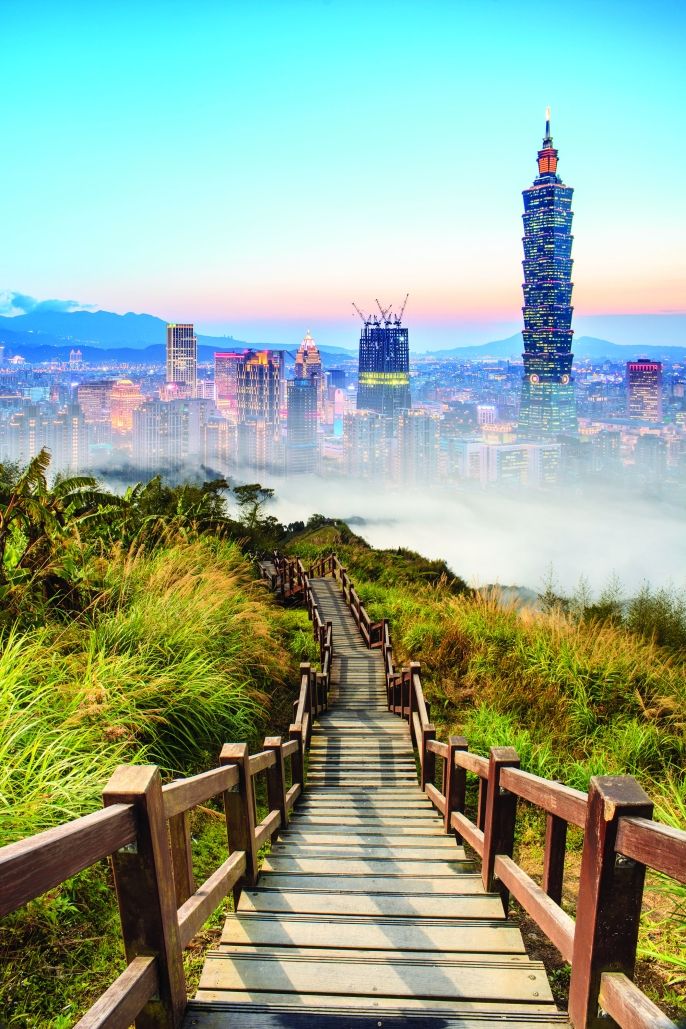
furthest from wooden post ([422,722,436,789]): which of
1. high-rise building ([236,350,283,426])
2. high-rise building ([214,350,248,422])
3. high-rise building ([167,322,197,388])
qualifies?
high-rise building ([167,322,197,388])

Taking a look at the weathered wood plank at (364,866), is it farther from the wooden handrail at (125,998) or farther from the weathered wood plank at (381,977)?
the wooden handrail at (125,998)

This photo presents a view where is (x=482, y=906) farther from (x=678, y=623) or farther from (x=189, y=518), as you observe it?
(x=678, y=623)

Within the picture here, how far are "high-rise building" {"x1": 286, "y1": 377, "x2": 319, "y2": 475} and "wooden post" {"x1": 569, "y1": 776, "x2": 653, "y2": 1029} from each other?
574 ft

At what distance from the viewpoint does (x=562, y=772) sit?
695cm

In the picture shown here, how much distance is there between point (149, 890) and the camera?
2031mm

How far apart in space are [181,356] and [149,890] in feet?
591

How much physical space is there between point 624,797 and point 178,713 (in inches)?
185

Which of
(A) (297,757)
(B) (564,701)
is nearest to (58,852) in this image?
(A) (297,757)

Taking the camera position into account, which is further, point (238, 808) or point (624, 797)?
point (238, 808)

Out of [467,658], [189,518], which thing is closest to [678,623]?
[467,658]

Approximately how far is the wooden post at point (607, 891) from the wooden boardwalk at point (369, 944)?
1.34ft

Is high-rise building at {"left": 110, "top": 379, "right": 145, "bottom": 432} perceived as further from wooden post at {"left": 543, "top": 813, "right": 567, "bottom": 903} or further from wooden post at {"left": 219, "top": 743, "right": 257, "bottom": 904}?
wooden post at {"left": 543, "top": 813, "right": 567, "bottom": 903}

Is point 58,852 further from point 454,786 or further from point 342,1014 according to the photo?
point 454,786

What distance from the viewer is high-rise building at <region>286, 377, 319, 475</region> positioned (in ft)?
584
